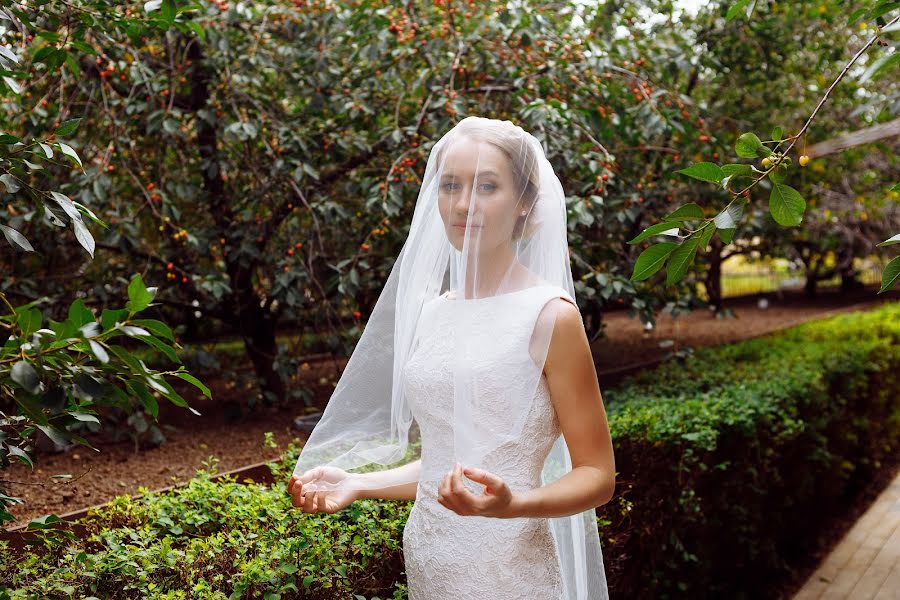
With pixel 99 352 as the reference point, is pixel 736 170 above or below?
above

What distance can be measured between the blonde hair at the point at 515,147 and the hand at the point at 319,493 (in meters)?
0.75

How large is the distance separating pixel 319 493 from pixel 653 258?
919 millimetres

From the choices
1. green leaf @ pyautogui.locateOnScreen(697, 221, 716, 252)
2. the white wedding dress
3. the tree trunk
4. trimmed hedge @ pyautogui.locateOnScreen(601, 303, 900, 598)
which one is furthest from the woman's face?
the tree trunk

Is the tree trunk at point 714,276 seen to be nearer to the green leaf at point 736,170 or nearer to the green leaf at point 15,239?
the green leaf at point 736,170

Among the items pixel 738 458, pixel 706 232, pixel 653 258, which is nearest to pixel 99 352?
pixel 653 258

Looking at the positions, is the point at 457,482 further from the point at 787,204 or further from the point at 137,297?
the point at 787,204

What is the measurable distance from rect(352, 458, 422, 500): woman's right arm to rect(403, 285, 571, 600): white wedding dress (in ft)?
0.22

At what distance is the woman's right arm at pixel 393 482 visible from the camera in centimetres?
191

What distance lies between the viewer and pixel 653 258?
174 cm

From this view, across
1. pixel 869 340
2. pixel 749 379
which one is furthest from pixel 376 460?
pixel 869 340

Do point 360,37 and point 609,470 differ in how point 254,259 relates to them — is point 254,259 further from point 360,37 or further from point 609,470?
point 609,470

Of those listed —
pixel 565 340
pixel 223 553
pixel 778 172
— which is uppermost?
pixel 778 172

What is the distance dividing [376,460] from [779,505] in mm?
3561

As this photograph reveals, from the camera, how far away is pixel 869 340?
23.3 feet
